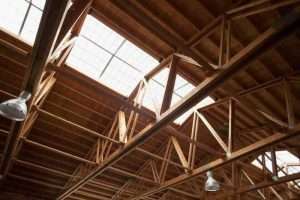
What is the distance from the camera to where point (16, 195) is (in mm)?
10414

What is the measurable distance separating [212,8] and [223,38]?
0.81m

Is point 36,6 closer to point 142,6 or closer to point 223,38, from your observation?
point 142,6

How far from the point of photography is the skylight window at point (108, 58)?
22.4 ft

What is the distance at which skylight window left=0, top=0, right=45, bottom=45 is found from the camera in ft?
20.6

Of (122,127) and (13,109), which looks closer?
(13,109)

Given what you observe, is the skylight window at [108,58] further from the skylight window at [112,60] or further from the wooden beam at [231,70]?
the wooden beam at [231,70]

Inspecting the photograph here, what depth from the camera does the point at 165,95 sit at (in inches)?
202

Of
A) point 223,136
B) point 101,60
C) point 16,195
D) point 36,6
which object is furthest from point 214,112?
point 16,195

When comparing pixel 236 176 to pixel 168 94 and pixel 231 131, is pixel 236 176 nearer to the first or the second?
pixel 231 131

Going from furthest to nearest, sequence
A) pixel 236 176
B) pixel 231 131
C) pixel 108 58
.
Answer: pixel 236 176
pixel 108 58
pixel 231 131

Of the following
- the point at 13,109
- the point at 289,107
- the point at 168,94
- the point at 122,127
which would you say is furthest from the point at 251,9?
the point at 122,127

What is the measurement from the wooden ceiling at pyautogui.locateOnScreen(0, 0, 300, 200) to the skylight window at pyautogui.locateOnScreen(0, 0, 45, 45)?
0.37m

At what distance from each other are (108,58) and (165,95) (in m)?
3.06

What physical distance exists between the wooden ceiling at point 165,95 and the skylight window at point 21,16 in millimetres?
374
